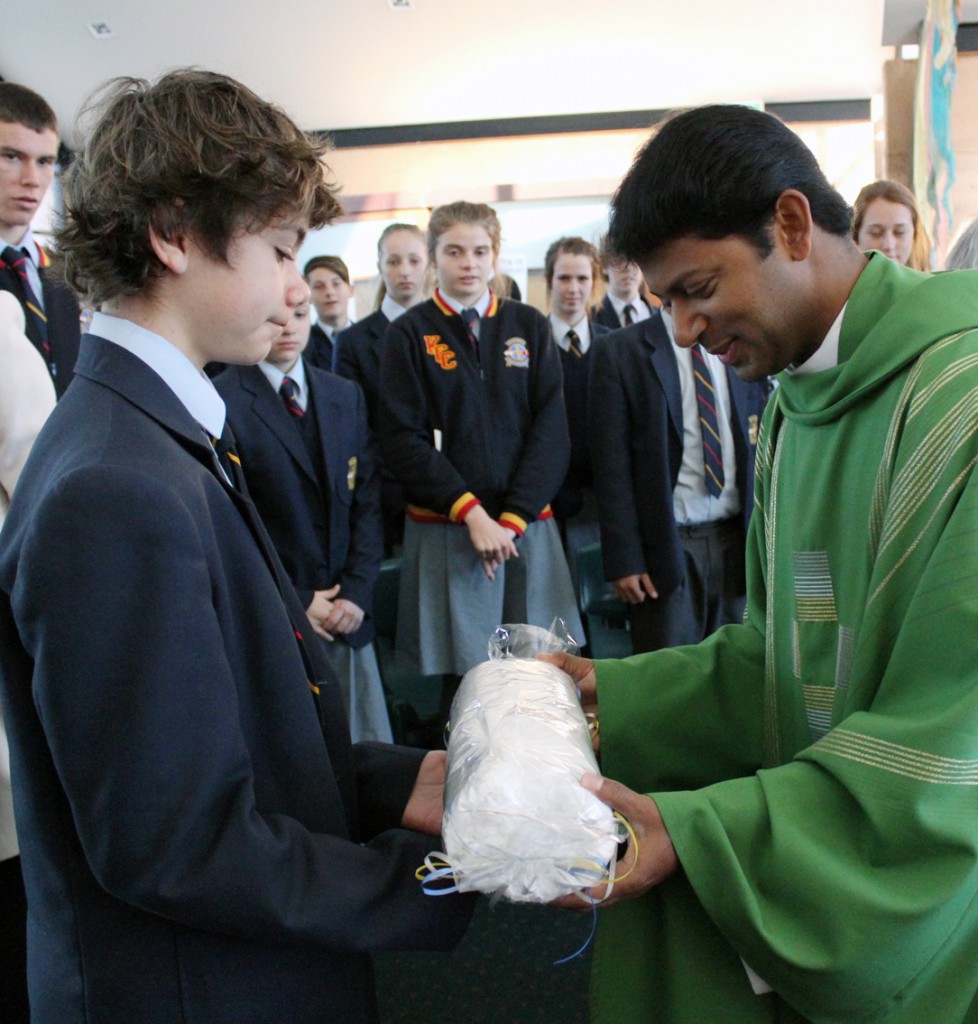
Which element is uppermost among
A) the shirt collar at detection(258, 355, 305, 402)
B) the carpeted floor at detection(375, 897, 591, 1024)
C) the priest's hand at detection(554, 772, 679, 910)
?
the shirt collar at detection(258, 355, 305, 402)

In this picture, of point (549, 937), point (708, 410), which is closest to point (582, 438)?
point (708, 410)

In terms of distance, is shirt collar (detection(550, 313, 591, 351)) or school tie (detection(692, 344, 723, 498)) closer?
school tie (detection(692, 344, 723, 498))

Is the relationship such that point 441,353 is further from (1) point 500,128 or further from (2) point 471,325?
(1) point 500,128

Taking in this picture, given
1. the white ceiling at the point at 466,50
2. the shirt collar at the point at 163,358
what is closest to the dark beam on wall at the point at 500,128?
the white ceiling at the point at 466,50

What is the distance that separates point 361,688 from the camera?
313cm

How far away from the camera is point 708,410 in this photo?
10.7ft

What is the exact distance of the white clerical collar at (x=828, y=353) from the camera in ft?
4.25

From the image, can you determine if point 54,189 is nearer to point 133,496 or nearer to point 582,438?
point 582,438

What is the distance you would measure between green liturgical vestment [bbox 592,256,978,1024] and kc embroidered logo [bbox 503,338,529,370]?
6.82 feet

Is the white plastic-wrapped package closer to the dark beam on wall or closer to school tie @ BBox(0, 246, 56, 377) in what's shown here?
school tie @ BBox(0, 246, 56, 377)

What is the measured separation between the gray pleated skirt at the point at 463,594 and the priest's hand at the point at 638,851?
2.19 metres

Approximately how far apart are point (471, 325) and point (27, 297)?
60.1 inches

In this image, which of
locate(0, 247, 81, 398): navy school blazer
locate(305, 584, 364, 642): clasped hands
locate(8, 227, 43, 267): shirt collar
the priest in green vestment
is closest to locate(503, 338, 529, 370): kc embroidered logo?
locate(305, 584, 364, 642): clasped hands

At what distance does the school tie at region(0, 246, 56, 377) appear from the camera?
2744mm
